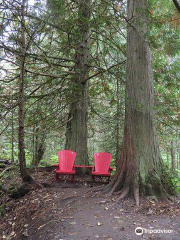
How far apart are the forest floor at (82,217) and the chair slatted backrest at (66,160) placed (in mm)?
908

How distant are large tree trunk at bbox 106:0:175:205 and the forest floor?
0.32 m

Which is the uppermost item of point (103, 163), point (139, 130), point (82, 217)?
point (139, 130)

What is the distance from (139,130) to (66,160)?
7.88 ft

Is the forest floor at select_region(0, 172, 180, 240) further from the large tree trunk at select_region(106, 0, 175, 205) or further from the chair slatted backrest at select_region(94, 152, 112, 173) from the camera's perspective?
the chair slatted backrest at select_region(94, 152, 112, 173)

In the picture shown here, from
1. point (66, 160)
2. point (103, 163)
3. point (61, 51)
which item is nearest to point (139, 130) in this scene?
point (103, 163)

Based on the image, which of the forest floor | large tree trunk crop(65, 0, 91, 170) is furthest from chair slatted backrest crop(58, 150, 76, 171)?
the forest floor

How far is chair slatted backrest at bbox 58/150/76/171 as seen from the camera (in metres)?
5.54

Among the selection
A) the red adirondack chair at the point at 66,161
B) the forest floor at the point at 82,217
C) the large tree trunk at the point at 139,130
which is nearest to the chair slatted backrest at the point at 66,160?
the red adirondack chair at the point at 66,161

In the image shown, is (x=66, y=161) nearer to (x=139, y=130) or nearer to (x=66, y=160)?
(x=66, y=160)

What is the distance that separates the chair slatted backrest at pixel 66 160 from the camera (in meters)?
5.54

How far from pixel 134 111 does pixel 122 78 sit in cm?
170

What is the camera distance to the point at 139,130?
402 cm

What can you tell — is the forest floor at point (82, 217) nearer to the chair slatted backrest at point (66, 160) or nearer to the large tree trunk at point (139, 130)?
the large tree trunk at point (139, 130)

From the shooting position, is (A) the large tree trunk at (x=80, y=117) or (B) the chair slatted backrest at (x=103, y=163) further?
(A) the large tree trunk at (x=80, y=117)
